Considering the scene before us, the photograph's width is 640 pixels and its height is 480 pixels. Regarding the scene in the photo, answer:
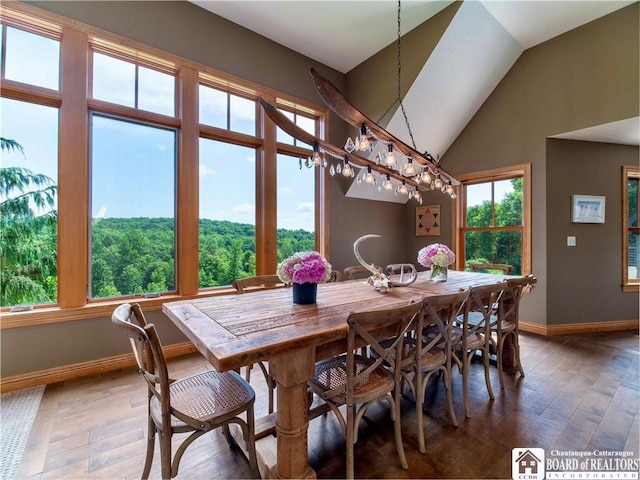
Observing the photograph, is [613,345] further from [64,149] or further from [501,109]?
[64,149]

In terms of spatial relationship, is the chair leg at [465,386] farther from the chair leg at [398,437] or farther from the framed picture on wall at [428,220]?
the framed picture on wall at [428,220]

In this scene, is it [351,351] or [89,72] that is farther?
[89,72]

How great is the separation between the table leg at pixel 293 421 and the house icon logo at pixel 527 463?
43.9 inches

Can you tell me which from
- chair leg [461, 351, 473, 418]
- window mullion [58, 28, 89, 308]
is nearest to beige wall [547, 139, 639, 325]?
chair leg [461, 351, 473, 418]

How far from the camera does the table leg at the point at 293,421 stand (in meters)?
1.30

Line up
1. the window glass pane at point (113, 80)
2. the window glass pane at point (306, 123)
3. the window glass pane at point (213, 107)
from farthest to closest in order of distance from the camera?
the window glass pane at point (306, 123), the window glass pane at point (213, 107), the window glass pane at point (113, 80)

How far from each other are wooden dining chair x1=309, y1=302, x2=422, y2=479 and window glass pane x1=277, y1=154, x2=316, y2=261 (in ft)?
7.47

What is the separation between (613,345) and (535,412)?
2.22m

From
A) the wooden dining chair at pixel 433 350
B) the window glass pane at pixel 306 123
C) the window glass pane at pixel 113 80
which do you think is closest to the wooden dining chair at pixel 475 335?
the wooden dining chair at pixel 433 350

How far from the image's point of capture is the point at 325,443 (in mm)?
1703

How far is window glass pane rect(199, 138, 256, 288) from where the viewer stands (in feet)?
10.5

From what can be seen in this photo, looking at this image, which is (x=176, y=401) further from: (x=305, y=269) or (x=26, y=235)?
(x=26, y=235)

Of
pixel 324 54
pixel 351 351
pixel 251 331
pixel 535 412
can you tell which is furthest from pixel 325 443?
pixel 324 54

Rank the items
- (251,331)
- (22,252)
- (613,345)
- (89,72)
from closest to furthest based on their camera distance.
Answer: (251,331), (22,252), (89,72), (613,345)
